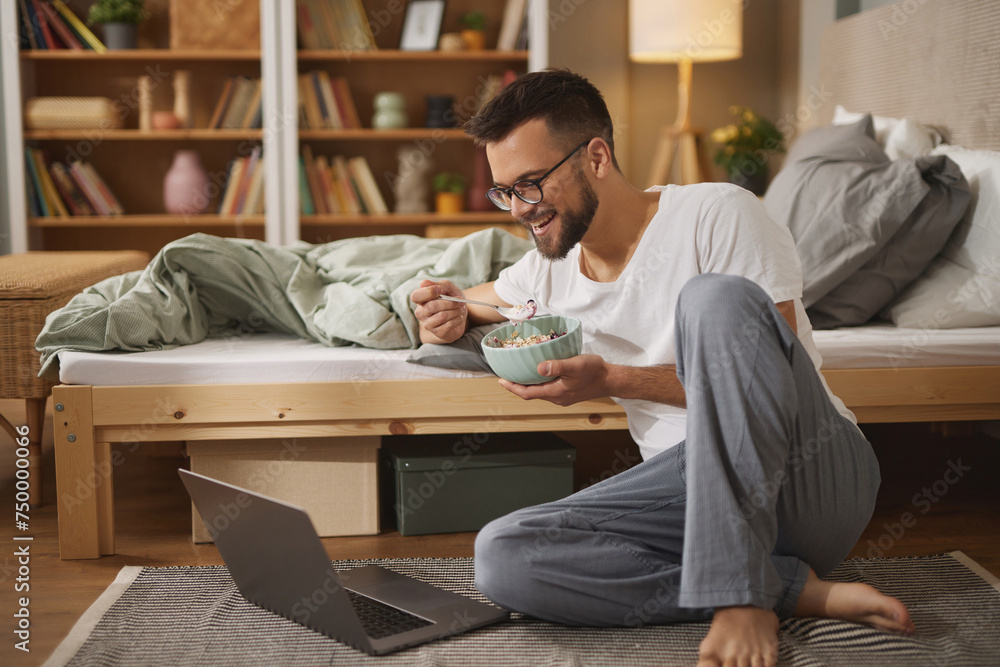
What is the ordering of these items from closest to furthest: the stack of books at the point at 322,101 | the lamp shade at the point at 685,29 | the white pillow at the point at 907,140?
the white pillow at the point at 907,140 → the lamp shade at the point at 685,29 → the stack of books at the point at 322,101

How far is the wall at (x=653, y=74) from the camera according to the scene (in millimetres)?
3938

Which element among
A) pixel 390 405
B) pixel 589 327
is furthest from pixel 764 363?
pixel 390 405

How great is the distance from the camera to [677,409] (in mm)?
1478

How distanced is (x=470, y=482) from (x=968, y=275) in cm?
121

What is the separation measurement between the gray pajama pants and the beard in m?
0.29

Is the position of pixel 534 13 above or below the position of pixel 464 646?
above

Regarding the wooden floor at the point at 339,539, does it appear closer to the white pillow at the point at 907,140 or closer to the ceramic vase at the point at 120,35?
the white pillow at the point at 907,140

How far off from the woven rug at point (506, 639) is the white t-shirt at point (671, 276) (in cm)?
32

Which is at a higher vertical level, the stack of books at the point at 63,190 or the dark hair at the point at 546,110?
the dark hair at the point at 546,110

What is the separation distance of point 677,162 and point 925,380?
2.28m

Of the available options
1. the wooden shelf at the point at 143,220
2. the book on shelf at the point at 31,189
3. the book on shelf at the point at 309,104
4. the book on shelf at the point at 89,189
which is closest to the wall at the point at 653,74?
the book on shelf at the point at 309,104

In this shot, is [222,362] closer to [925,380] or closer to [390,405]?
[390,405]

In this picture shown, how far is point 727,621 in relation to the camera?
1183mm

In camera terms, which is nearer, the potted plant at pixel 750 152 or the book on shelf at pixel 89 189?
the potted plant at pixel 750 152
